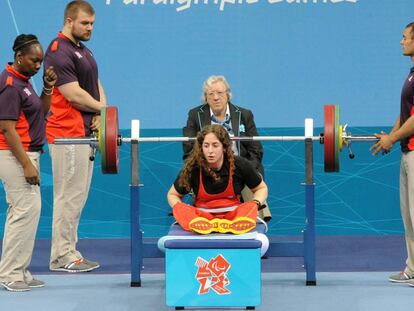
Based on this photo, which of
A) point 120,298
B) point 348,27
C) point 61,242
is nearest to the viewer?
point 120,298

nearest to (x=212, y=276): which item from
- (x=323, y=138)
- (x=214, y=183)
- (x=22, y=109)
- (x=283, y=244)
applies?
(x=214, y=183)

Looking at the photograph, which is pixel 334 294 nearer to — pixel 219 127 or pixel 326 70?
pixel 219 127

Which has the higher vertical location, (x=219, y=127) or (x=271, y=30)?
(x=271, y=30)

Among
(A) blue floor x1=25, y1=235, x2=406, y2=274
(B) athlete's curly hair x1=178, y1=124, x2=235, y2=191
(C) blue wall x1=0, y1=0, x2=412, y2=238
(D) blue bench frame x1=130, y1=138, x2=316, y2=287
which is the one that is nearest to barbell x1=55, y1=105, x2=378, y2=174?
(D) blue bench frame x1=130, y1=138, x2=316, y2=287

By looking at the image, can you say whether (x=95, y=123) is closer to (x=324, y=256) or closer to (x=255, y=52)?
(x=255, y=52)

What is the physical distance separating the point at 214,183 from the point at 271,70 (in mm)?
2206

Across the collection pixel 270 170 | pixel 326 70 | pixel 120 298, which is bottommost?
pixel 120 298

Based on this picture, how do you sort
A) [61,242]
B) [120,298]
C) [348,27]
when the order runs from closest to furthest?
[120,298] → [61,242] → [348,27]

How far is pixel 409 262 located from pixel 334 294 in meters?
0.61

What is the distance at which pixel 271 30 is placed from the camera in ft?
27.0

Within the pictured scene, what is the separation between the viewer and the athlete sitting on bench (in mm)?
6062

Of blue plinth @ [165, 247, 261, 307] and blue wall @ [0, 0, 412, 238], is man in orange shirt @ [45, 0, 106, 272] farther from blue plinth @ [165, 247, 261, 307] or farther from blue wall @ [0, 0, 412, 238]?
blue plinth @ [165, 247, 261, 307]

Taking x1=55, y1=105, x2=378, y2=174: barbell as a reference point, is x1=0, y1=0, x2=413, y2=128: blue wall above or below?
above

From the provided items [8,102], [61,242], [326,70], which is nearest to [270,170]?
[326,70]
